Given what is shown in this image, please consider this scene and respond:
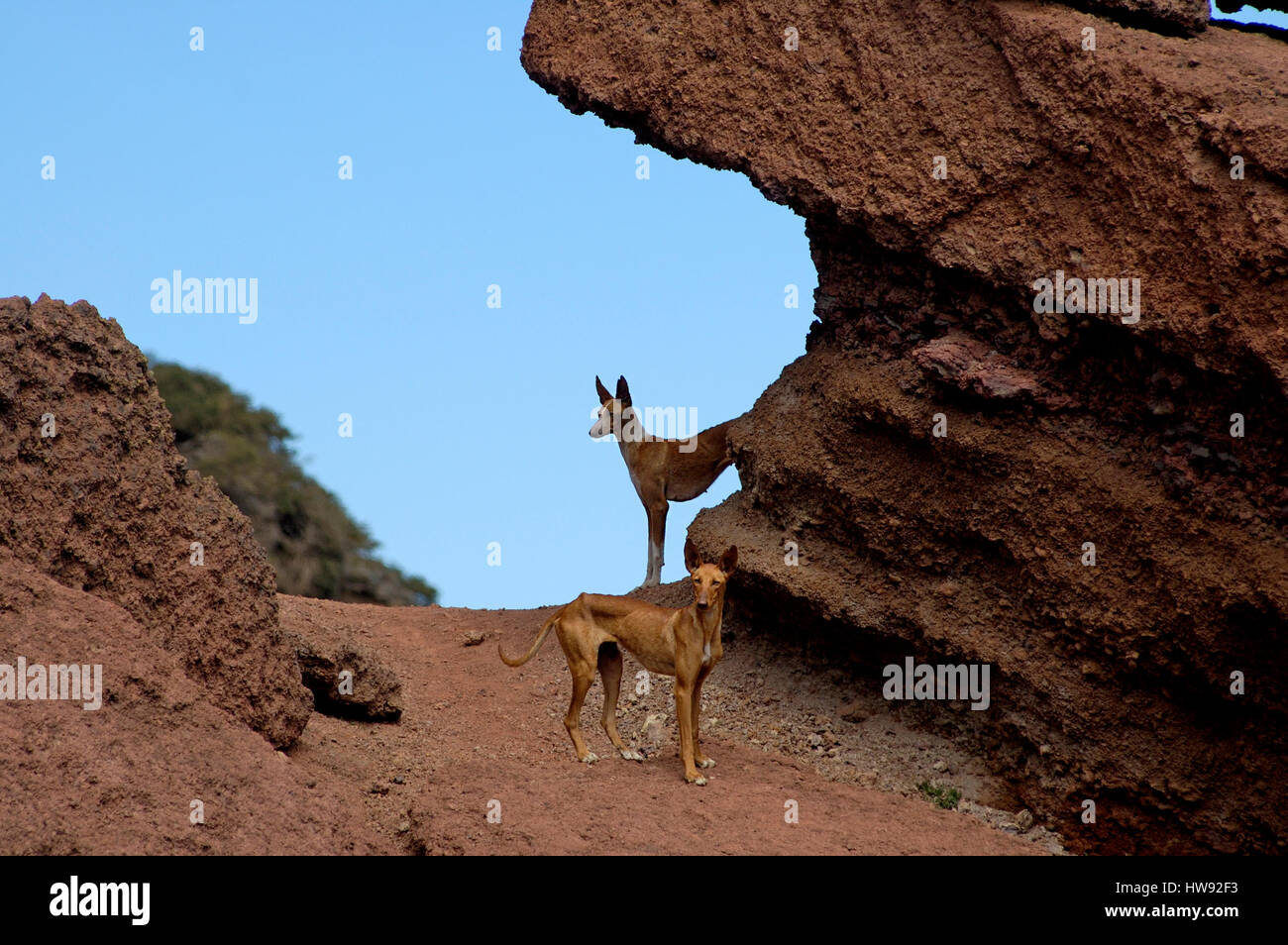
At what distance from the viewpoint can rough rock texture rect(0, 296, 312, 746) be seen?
32.2 feet

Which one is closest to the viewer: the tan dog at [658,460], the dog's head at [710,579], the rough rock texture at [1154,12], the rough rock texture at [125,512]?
the rough rock texture at [125,512]

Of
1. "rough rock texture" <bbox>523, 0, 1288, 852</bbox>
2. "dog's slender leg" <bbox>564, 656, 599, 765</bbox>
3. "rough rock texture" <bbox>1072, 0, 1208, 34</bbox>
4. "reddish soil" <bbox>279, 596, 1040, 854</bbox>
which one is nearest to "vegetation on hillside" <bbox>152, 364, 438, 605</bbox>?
"reddish soil" <bbox>279, 596, 1040, 854</bbox>

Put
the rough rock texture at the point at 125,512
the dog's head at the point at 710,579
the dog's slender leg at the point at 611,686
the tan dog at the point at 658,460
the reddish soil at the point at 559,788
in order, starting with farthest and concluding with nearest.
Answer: the tan dog at the point at 658,460 → the dog's slender leg at the point at 611,686 → the dog's head at the point at 710,579 → the rough rock texture at the point at 125,512 → the reddish soil at the point at 559,788

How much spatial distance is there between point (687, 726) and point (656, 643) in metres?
0.67

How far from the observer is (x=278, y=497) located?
1243 inches

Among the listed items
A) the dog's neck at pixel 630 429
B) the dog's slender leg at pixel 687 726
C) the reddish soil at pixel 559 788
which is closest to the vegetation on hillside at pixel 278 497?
the dog's neck at pixel 630 429

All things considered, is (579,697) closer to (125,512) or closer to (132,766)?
(132,766)

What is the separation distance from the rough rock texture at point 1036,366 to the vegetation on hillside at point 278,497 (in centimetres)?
1951

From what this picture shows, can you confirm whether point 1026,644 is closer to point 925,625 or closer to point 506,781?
point 925,625

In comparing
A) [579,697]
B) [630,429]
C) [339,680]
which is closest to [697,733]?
[579,697]

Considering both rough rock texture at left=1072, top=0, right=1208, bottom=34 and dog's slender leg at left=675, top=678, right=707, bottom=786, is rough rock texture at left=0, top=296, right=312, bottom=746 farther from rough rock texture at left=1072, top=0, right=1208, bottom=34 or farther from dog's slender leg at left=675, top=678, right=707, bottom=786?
rough rock texture at left=1072, top=0, right=1208, bottom=34

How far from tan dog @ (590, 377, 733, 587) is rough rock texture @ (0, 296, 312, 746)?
5702 millimetres

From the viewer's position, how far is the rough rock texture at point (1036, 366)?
36.3 feet

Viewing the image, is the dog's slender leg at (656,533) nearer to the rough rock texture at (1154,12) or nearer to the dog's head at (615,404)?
the dog's head at (615,404)
